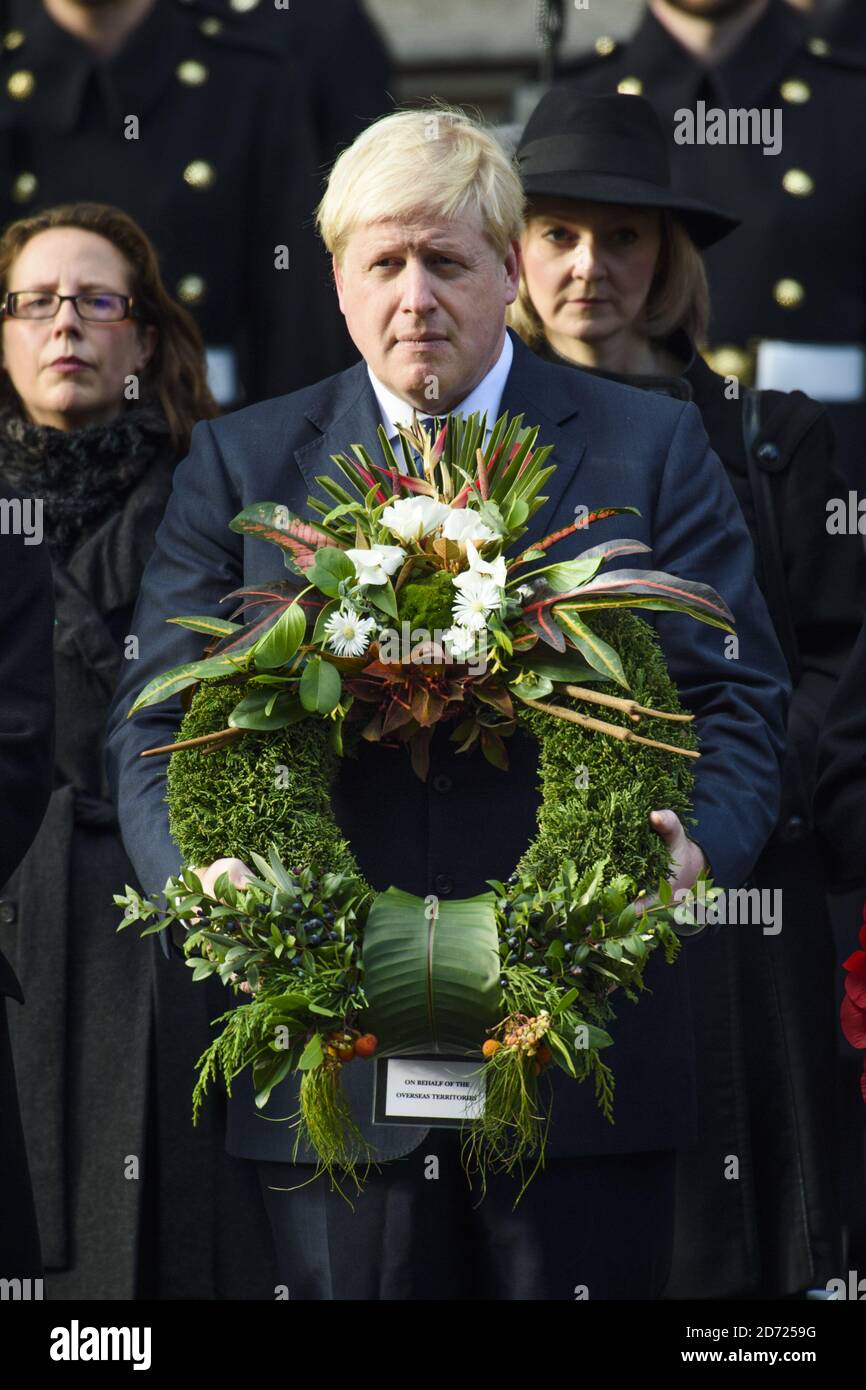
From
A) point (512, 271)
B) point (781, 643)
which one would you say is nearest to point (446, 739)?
point (512, 271)

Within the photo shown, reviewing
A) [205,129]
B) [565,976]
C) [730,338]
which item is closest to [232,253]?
[205,129]

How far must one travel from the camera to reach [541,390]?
4.06m

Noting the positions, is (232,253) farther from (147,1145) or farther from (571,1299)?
(571,1299)

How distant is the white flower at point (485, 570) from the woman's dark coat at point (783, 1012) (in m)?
1.25

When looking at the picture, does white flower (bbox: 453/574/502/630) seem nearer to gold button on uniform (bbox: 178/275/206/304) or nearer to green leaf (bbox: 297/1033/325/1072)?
green leaf (bbox: 297/1033/325/1072)

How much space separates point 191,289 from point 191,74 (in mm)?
578

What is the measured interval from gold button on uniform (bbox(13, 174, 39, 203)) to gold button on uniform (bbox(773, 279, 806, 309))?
162 cm

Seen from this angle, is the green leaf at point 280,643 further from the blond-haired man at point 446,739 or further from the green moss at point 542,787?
the blond-haired man at point 446,739

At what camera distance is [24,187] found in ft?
18.6

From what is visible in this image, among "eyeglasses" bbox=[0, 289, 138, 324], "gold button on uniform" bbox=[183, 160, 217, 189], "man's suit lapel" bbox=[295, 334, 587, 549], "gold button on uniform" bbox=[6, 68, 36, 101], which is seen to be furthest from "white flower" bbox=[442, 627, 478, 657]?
"gold button on uniform" bbox=[6, 68, 36, 101]

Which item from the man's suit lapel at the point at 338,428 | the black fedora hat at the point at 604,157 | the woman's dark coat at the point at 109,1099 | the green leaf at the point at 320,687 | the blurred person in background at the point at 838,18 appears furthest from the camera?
the blurred person in background at the point at 838,18

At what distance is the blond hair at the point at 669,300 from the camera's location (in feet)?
16.3

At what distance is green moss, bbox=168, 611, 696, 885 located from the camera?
354 centimetres

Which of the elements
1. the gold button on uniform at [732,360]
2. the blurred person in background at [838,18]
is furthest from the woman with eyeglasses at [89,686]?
the blurred person in background at [838,18]
